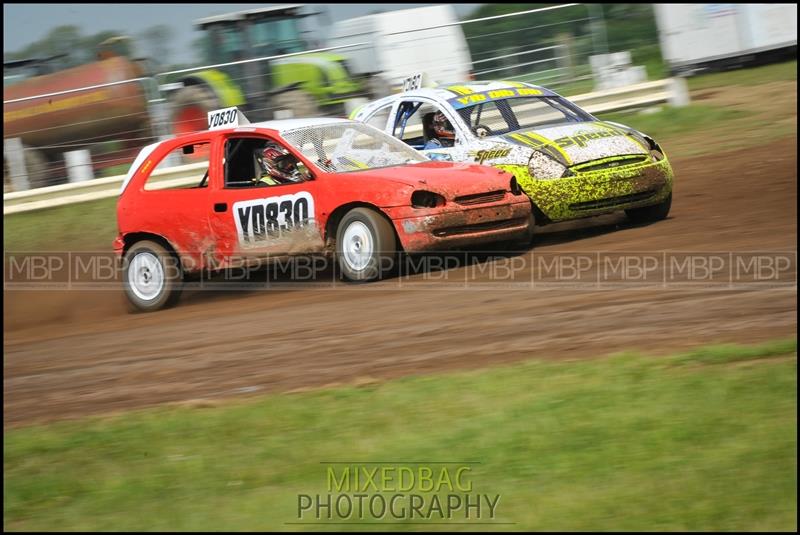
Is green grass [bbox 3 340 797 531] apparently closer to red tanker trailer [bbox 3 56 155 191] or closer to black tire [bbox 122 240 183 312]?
black tire [bbox 122 240 183 312]

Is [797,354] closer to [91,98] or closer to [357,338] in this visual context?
[357,338]

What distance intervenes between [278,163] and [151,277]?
157 centimetres

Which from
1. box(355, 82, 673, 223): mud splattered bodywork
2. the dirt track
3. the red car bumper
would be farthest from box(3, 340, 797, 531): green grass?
box(355, 82, 673, 223): mud splattered bodywork

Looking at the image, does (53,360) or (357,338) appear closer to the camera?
(357,338)

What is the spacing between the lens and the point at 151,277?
9.74 metres

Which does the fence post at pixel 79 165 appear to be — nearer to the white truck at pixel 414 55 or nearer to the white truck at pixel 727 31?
the white truck at pixel 414 55

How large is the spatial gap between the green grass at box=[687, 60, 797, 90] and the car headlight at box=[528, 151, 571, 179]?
12.3m

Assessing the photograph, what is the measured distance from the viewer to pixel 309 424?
5238 mm

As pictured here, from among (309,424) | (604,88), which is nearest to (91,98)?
(604,88)

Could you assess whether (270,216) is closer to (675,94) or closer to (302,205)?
(302,205)

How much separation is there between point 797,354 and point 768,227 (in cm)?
391

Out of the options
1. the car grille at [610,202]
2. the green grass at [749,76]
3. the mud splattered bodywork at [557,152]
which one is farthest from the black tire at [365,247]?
the green grass at [749,76]

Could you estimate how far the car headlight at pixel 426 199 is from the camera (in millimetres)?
8664

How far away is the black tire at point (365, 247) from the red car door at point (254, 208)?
0.77 feet
